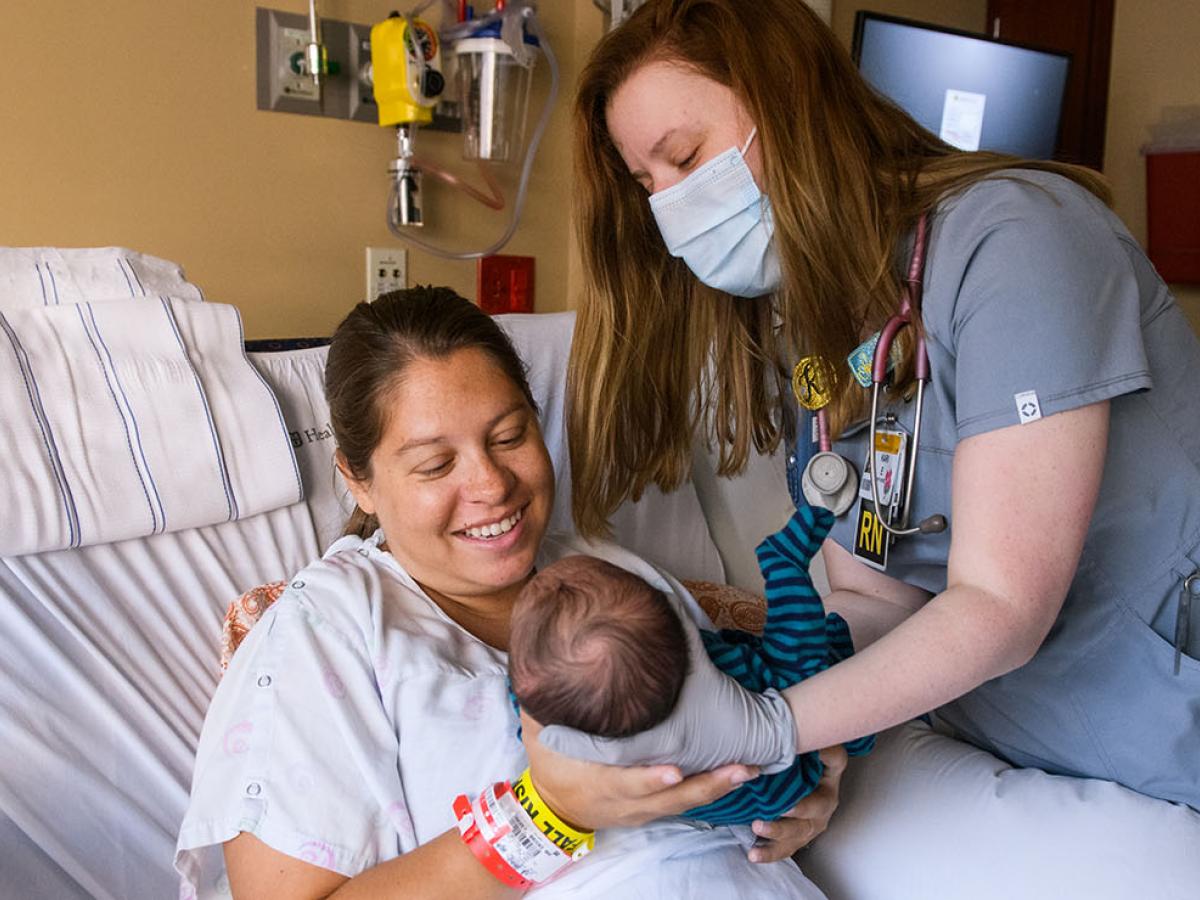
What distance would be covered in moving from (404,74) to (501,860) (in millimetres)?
1513

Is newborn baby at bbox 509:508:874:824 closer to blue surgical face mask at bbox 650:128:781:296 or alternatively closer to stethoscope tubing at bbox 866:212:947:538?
stethoscope tubing at bbox 866:212:947:538

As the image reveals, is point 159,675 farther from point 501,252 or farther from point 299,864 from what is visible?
point 501,252

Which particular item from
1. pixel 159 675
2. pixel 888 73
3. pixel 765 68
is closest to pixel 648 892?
pixel 159 675

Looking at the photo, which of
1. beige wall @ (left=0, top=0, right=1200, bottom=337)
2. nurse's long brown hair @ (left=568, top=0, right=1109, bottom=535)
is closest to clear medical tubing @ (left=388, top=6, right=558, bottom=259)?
beige wall @ (left=0, top=0, right=1200, bottom=337)

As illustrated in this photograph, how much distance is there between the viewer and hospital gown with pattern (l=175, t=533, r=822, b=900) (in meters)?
1.10

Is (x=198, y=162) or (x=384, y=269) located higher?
(x=198, y=162)

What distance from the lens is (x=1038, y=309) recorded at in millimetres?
1072

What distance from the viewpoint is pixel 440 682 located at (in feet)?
4.00

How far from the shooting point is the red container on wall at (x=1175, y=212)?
324cm

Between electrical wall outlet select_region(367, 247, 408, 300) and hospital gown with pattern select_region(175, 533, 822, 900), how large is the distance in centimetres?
104

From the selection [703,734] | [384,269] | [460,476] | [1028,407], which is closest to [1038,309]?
[1028,407]

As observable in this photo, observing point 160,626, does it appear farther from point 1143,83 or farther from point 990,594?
point 1143,83

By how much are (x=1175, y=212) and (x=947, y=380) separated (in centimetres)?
252

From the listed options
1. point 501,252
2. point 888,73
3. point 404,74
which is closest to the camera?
point 404,74
